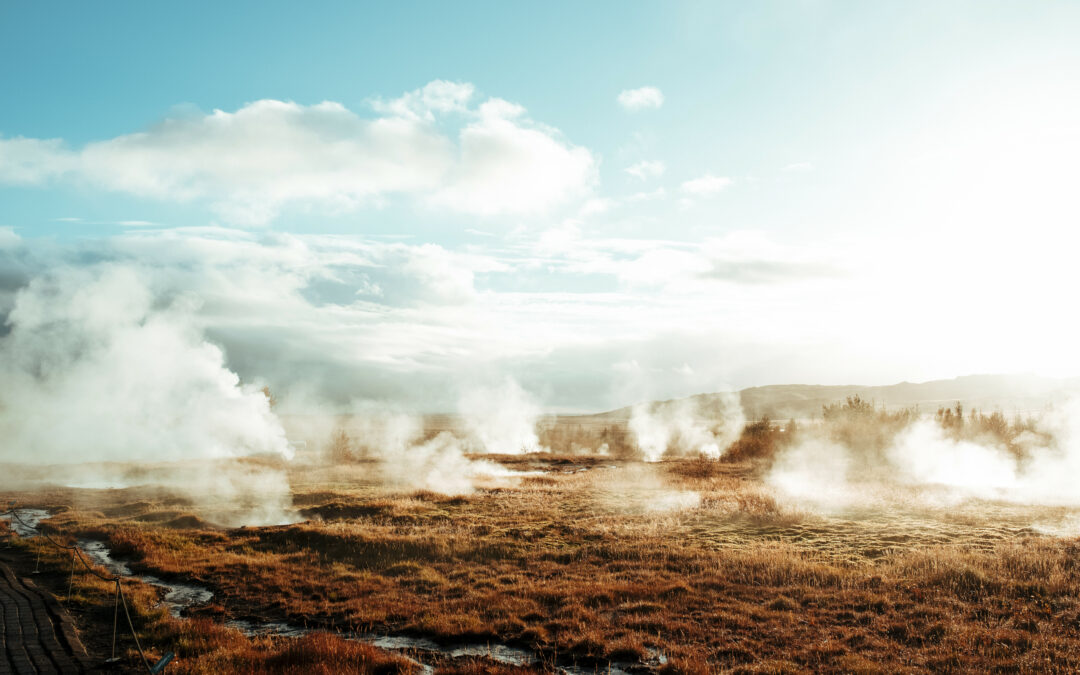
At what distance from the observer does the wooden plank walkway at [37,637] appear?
12.1m

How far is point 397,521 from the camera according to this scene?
3150 cm

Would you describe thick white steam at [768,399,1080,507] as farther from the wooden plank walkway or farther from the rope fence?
the wooden plank walkway

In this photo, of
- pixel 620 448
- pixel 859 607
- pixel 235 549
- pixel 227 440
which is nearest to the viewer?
pixel 859 607

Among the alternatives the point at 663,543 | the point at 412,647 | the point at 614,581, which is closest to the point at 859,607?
the point at 614,581

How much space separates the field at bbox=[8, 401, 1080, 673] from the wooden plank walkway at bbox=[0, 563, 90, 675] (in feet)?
2.59

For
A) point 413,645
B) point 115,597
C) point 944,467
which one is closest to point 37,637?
point 115,597

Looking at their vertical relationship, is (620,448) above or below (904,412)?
below

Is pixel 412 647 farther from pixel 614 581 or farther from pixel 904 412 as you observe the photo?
pixel 904 412

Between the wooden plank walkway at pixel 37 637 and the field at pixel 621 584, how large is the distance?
79cm

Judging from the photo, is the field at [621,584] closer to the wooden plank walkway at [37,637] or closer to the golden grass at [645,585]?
the golden grass at [645,585]

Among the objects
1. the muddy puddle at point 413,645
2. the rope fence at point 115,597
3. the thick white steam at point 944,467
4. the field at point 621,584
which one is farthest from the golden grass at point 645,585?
the thick white steam at point 944,467

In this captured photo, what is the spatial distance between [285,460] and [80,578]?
49.7 metres

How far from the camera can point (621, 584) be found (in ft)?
61.2

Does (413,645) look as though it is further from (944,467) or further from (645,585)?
(944,467)
